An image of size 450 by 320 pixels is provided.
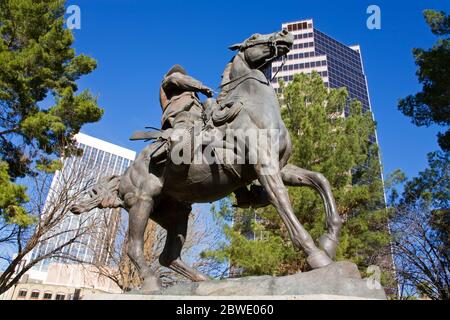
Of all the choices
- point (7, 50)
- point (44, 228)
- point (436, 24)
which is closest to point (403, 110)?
point (436, 24)

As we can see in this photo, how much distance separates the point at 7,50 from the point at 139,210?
12419 millimetres

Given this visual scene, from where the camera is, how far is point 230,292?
295 cm

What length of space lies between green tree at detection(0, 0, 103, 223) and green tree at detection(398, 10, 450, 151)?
41.3 ft

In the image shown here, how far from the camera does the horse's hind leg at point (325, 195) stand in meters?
3.19

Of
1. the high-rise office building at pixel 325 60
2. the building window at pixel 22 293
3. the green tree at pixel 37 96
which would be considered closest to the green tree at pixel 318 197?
the green tree at pixel 37 96

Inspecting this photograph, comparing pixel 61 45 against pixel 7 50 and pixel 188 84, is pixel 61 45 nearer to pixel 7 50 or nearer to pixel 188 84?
pixel 7 50

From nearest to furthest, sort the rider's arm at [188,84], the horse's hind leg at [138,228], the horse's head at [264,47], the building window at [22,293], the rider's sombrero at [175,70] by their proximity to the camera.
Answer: the horse's hind leg at [138,228] → the horse's head at [264,47] → the rider's arm at [188,84] → the rider's sombrero at [175,70] → the building window at [22,293]

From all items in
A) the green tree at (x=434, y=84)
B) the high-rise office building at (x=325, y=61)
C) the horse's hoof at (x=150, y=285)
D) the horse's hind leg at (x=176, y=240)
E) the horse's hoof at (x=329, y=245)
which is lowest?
the horse's hoof at (x=150, y=285)

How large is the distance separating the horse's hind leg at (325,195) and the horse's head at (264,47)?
1.30 m

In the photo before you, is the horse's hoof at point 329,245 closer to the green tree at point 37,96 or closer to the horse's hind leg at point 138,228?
the horse's hind leg at point 138,228

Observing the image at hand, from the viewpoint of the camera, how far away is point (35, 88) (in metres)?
14.2

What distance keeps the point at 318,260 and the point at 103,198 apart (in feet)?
8.71

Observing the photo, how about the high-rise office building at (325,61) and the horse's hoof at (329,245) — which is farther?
the high-rise office building at (325,61)

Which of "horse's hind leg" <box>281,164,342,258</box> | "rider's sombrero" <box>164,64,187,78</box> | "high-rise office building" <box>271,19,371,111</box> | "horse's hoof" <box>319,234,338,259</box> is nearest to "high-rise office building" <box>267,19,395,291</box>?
"high-rise office building" <box>271,19,371,111</box>
